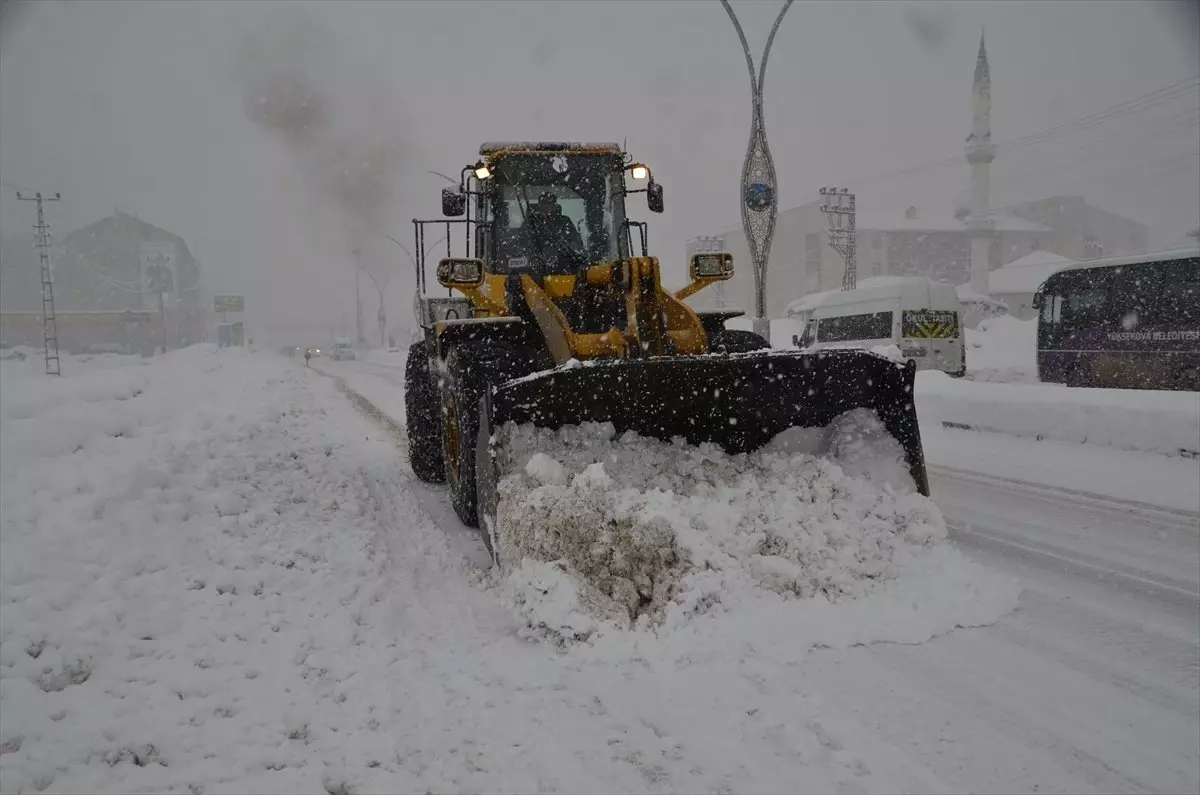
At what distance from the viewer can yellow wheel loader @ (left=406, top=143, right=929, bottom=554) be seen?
13.9ft

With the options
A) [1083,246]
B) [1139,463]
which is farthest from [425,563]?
[1083,246]

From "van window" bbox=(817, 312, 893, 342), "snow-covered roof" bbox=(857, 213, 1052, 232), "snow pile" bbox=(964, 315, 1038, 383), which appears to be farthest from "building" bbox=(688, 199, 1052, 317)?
"van window" bbox=(817, 312, 893, 342)

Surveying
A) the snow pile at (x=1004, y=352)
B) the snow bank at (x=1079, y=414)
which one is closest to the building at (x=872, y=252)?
the snow pile at (x=1004, y=352)

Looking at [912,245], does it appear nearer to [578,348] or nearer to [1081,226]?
[1081,226]

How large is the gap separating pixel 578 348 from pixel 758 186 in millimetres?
10174

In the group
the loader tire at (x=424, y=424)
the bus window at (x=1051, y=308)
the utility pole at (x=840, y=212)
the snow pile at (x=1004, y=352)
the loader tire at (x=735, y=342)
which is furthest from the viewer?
the utility pole at (x=840, y=212)

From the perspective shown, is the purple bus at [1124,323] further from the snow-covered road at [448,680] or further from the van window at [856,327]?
the snow-covered road at [448,680]

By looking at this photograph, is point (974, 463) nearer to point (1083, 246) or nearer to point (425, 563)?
point (425, 563)

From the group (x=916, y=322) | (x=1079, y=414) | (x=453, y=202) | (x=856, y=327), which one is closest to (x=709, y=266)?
(x=453, y=202)

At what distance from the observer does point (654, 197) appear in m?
6.41

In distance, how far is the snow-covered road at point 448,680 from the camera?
246 cm

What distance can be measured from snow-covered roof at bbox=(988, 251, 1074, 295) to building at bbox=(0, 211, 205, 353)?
60.8m

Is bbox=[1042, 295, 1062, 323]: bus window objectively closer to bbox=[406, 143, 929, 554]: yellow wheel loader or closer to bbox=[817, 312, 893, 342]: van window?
bbox=[817, 312, 893, 342]: van window

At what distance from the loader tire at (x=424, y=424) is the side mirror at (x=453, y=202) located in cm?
157
